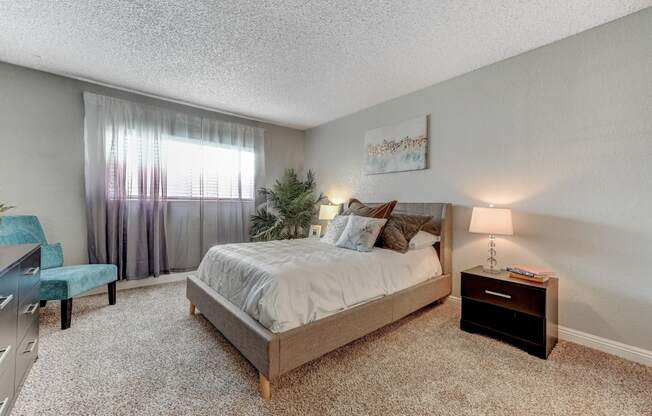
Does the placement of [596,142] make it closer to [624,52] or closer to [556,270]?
[624,52]

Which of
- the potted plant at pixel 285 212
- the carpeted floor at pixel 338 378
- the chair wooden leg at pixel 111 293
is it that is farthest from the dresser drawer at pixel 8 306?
the potted plant at pixel 285 212

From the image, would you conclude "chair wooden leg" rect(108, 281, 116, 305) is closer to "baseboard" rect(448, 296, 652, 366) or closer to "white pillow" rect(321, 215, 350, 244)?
"white pillow" rect(321, 215, 350, 244)

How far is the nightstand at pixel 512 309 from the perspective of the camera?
6.44 feet

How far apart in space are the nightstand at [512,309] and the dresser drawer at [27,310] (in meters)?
3.01

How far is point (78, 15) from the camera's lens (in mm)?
2021

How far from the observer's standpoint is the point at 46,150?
2.95 meters

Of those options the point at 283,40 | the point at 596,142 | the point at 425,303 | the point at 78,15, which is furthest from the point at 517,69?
the point at 78,15

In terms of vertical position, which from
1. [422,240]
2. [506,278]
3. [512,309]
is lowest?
[512,309]

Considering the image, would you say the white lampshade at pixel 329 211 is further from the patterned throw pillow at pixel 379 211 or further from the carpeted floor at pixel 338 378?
the carpeted floor at pixel 338 378

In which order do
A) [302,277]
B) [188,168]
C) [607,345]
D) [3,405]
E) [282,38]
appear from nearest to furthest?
[3,405]
[302,277]
[607,345]
[282,38]
[188,168]

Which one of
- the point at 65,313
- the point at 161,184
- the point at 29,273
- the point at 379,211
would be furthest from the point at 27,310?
the point at 379,211

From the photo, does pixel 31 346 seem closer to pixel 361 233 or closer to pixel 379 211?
pixel 361 233

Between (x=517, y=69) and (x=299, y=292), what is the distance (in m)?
2.78

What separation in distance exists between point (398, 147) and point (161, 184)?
318 cm
